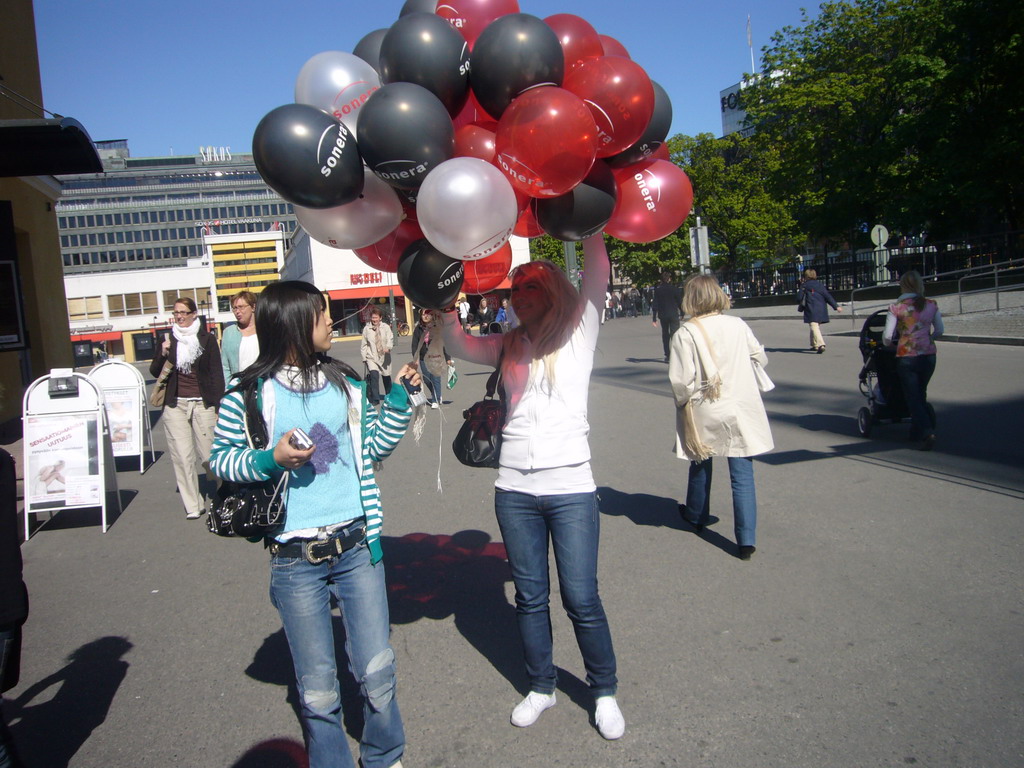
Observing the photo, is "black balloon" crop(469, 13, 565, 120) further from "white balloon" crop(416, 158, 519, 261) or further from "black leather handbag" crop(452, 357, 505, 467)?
"black leather handbag" crop(452, 357, 505, 467)

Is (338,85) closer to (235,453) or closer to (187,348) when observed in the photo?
(235,453)

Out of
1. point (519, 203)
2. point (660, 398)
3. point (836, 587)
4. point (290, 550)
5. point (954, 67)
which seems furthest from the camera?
point (954, 67)

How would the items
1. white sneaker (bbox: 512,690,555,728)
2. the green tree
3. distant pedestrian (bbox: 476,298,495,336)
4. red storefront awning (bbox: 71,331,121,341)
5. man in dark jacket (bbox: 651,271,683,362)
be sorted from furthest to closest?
red storefront awning (bbox: 71,331,121,341) < the green tree < man in dark jacket (bbox: 651,271,683,362) < distant pedestrian (bbox: 476,298,495,336) < white sneaker (bbox: 512,690,555,728)

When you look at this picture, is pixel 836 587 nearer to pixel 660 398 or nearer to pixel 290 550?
pixel 290 550

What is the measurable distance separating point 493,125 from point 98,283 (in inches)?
2729

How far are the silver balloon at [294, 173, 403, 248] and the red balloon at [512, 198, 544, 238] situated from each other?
570mm

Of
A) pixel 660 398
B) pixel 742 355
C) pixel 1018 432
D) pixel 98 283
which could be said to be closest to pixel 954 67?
pixel 660 398

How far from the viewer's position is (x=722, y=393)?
191 inches

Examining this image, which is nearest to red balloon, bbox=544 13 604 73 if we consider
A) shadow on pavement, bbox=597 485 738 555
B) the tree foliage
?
shadow on pavement, bbox=597 485 738 555

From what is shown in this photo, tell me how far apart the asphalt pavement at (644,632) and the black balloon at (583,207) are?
1976 millimetres

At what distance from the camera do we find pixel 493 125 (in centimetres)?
330

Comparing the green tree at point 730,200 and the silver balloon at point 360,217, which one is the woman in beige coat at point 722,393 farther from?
the green tree at point 730,200

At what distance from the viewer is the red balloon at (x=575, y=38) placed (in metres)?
3.32

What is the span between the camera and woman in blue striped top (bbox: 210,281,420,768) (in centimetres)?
259
